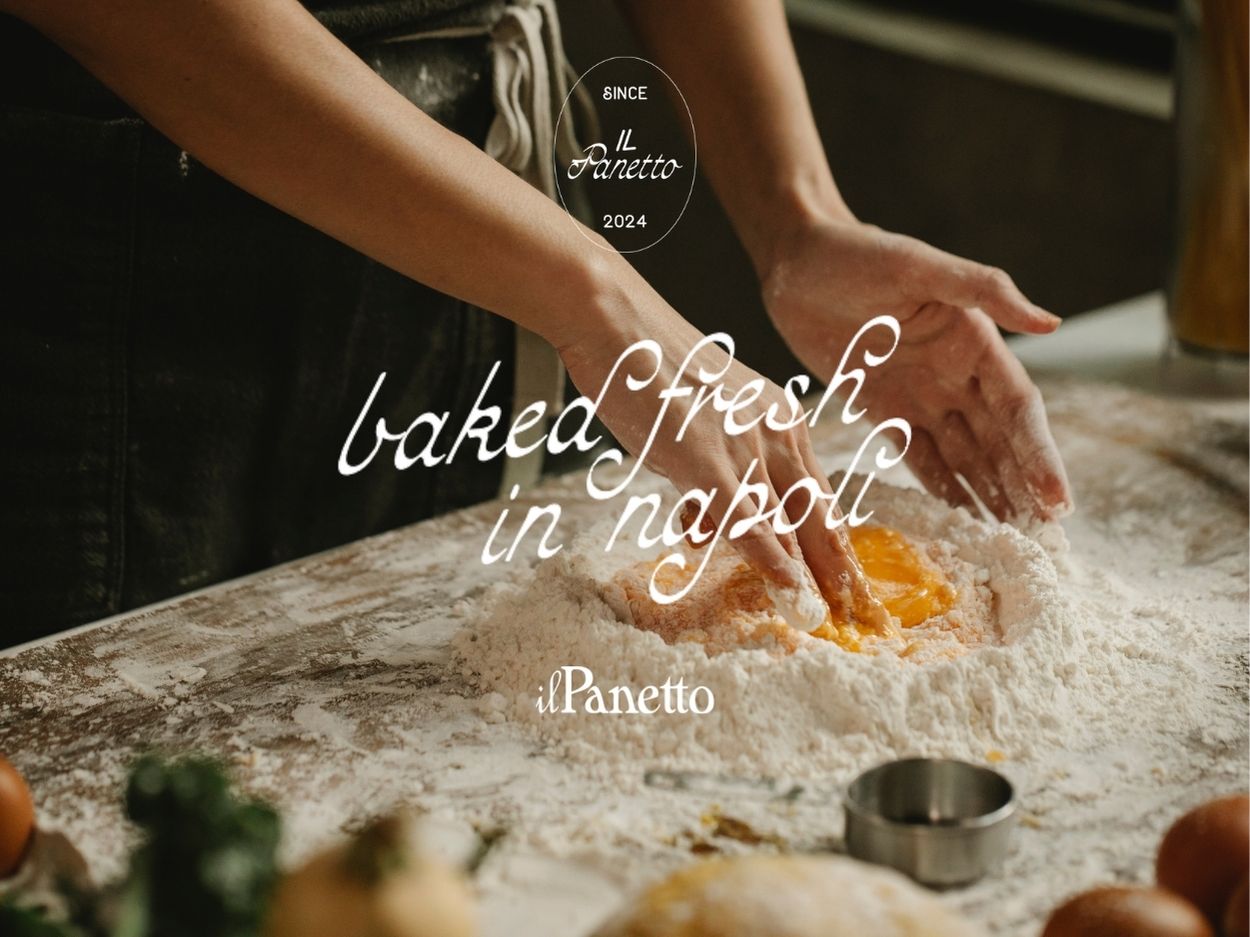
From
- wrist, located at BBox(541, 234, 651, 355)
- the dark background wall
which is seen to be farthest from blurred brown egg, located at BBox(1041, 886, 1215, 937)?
the dark background wall

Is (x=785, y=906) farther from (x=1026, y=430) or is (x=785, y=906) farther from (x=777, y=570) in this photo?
(x=1026, y=430)

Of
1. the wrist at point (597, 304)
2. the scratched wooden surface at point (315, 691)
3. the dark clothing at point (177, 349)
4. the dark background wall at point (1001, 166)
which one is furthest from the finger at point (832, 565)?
the dark background wall at point (1001, 166)

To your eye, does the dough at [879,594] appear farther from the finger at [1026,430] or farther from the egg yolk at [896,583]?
the finger at [1026,430]

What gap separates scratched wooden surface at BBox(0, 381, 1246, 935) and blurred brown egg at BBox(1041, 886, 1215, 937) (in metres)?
0.09

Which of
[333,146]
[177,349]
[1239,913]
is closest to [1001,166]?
[177,349]

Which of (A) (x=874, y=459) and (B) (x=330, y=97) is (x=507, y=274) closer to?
(B) (x=330, y=97)

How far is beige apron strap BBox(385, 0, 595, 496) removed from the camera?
1.39 metres

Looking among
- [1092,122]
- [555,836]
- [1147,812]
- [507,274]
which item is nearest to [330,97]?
[507,274]

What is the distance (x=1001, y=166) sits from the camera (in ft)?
10.6

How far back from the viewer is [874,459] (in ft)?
5.32

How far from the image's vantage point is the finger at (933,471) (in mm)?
1436

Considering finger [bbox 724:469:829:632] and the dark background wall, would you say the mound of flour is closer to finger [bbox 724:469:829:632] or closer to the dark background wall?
finger [bbox 724:469:829:632]

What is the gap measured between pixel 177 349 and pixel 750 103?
0.74 meters

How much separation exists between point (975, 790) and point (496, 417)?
89cm
